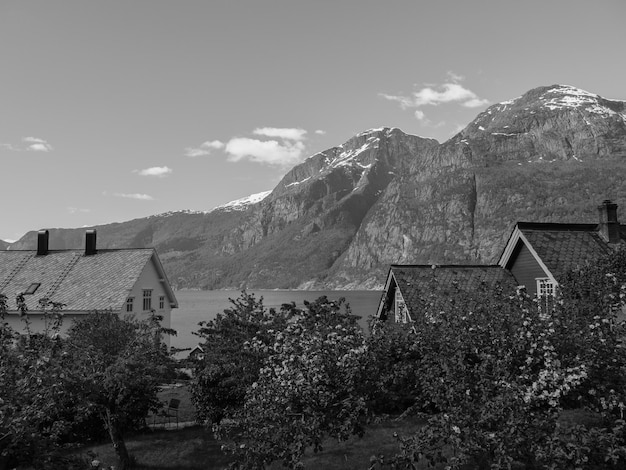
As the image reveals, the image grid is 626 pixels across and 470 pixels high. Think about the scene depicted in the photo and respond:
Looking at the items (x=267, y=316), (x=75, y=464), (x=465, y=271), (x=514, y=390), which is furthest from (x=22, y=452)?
(x=465, y=271)

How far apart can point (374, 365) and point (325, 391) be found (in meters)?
1.58

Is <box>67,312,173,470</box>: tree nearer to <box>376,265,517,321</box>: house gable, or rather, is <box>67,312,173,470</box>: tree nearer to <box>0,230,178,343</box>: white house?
<box>376,265,517,321</box>: house gable

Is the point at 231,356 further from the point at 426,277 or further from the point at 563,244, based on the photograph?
the point at 563,244

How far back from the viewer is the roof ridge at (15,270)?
1715 inches

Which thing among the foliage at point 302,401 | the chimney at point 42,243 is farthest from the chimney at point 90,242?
the foliage at point 302,401

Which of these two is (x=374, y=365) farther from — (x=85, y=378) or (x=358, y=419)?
(x=85, y=378)

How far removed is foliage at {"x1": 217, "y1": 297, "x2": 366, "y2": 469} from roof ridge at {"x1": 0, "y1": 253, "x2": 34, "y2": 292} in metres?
38.3

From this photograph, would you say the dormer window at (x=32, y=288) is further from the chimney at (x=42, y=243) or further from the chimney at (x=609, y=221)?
the chimney at (x=609, y=221)

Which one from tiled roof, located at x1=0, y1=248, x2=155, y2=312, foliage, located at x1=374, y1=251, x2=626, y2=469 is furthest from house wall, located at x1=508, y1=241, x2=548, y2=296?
tiled roof, located at x1=0, y1=248, x2=155, y2=312

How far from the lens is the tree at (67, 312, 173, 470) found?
16062 millimetres

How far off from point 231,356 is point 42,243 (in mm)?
35666

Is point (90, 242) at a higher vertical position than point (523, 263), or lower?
higher

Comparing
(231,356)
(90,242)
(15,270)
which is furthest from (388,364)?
(15,270)

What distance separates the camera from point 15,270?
44.9m
